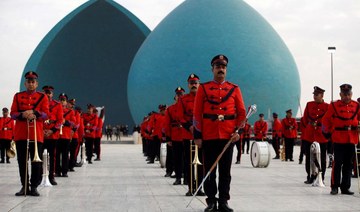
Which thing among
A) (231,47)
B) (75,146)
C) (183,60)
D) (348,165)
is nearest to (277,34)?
(231,47)

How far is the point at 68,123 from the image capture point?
15.3 metres

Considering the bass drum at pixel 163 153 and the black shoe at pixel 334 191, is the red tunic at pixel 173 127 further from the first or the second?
the bass drum at pixel 163 153

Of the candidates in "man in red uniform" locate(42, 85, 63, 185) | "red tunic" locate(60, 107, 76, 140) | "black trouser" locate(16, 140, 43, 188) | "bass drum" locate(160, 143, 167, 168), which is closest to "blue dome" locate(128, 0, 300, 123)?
"bass drum" locate(160, 143, 167, 168)

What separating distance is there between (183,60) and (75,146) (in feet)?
125

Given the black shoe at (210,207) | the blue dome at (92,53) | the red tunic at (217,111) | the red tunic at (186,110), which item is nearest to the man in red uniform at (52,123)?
the red tunic at (186,110)

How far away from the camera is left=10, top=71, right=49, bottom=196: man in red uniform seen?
36.0ft

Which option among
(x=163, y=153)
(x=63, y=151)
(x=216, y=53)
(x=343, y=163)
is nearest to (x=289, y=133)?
(x=163, y=153)

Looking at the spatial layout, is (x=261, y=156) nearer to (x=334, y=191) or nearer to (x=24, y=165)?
(x=334, y=191)

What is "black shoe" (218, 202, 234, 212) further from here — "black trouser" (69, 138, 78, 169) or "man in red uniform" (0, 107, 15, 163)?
"man in red uniform" (0, 107, 15, 163)

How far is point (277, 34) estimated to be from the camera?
194ft

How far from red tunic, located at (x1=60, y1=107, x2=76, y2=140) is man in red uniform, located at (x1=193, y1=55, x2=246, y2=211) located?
6.60 metres

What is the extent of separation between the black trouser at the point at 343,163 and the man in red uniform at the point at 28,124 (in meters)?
5.35

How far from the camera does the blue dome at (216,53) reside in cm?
5447

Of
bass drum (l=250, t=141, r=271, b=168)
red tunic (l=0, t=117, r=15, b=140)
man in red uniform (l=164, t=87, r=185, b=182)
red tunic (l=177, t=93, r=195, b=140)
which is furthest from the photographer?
red tunic (l=0, t=117, r=15, b=140)
